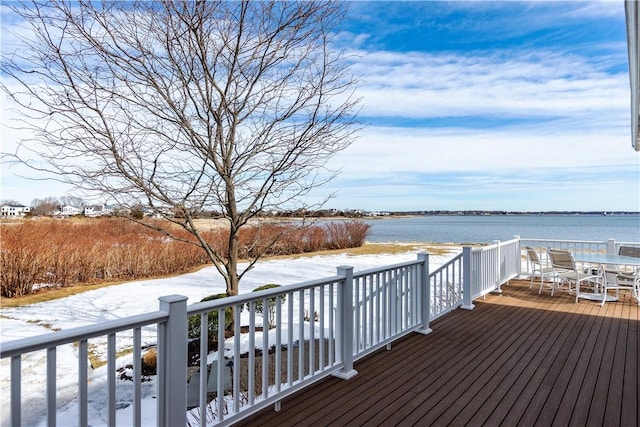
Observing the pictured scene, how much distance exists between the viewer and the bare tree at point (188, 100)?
4.18 m

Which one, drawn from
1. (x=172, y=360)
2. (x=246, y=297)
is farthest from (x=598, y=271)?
(x=172, y=360)

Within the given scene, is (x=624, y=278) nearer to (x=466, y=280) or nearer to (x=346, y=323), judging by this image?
(x=466, y=280)

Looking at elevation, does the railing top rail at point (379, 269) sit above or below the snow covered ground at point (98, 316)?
above

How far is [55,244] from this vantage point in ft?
27.3

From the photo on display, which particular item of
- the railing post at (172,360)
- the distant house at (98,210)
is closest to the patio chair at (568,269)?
the railing post at (172,360)

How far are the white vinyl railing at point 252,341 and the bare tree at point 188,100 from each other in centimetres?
204

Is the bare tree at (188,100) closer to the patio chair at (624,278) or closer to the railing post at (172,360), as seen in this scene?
the railing post at (172,360)

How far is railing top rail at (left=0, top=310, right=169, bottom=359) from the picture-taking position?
1305mm

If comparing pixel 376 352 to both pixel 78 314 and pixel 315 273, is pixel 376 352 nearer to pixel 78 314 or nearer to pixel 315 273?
pixel 78 314

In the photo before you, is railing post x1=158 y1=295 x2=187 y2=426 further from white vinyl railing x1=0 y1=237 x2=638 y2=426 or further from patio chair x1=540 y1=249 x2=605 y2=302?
patio chair x1=540 y1=249 x2=605 y2=302

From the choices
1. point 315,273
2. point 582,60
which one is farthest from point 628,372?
point 582,60

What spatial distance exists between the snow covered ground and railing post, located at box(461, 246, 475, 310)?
173 inches

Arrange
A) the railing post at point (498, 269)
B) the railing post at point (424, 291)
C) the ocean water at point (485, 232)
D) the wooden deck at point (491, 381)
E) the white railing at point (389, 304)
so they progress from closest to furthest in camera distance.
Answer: the wooden deck at point (491, 381)
the white railing at point (389, 304)
the railing post at point (424, 291)
the railing post at point (498, 269)
the ocean water at point (485, 232)

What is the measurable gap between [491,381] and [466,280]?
2646 millimetres
